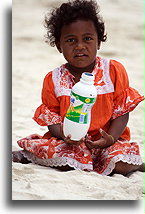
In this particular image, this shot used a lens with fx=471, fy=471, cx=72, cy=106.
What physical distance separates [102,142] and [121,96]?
1.11 feet

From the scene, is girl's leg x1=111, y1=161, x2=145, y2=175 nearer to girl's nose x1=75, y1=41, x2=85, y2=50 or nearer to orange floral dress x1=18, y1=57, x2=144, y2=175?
orange floral dress x1=18, y1=57, x2=144, y2=175

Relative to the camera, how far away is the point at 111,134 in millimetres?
2844

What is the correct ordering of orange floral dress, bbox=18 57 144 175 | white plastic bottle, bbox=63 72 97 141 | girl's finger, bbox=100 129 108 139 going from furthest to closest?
orange floral dress, bbox=18 57 144 175, girl's finger, bbox=100 129 108 139, white plastic bottle, bbox=63 72 97 141

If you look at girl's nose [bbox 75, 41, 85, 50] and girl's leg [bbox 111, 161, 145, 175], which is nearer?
girl's nose [bbox 75, 41, 85, 50]

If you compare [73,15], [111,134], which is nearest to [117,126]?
[111,134]

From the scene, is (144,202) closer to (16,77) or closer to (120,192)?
(120,192)

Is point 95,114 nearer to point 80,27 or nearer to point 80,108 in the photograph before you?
point 80,108

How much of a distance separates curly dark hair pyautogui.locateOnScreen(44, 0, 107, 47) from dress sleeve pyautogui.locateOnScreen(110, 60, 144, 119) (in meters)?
0.25

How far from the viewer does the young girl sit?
278 centimetres

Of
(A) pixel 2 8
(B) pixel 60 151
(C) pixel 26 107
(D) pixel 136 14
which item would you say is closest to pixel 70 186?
(B) pixel 60 151

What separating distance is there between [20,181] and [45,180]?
0.45 ft

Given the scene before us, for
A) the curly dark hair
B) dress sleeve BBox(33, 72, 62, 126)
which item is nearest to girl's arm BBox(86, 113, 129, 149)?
dress sleeve BBox(33, 72, 62, 126)

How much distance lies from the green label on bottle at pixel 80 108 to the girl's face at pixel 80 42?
1.11 ft

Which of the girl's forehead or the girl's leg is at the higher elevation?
the girl's forehead
